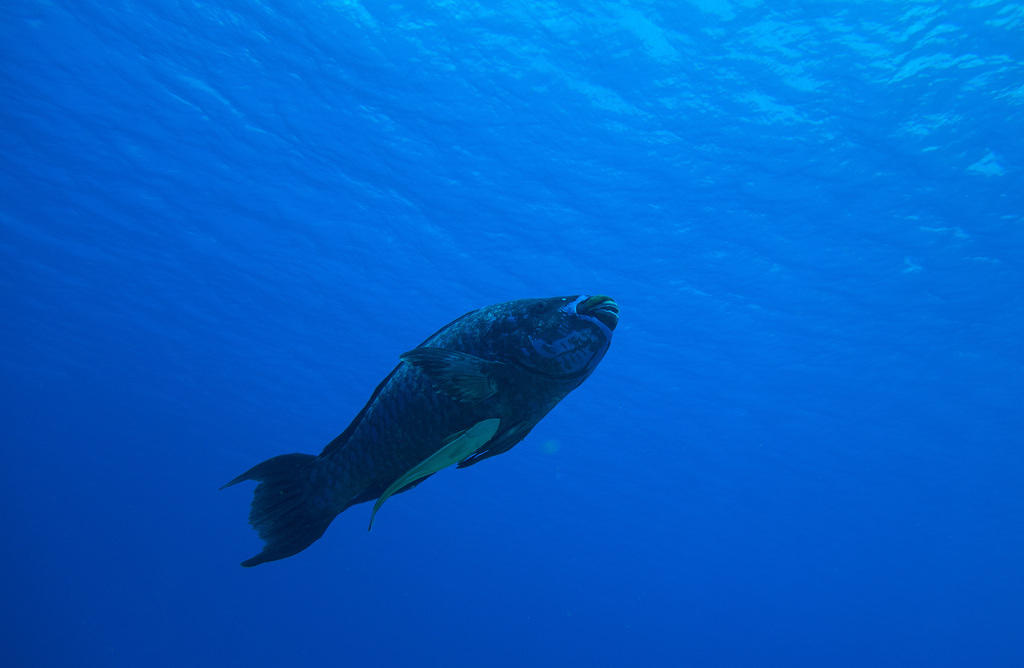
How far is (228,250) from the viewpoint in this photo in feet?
67.2

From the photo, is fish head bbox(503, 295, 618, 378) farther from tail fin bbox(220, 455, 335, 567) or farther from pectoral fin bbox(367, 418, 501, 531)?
tail fin bbox(220, 455, 335, 567)

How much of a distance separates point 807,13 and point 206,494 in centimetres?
6892

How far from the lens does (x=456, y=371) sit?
1513mm

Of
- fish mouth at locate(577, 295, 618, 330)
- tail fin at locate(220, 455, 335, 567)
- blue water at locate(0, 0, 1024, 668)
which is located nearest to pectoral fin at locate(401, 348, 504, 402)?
fish mouth at locate(577, 295, 618, 330)

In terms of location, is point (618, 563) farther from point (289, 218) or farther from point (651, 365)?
point (289, 218)

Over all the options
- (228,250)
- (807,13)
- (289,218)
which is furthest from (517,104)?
(228,250)

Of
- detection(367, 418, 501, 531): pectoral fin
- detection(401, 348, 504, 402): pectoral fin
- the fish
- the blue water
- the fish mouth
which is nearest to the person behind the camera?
detection(367, 418, 501, 531): pectoral fin

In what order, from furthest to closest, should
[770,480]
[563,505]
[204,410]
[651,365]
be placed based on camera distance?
1. [563,505]
2. [204,410]
3. [770,480]
4. [651,365]

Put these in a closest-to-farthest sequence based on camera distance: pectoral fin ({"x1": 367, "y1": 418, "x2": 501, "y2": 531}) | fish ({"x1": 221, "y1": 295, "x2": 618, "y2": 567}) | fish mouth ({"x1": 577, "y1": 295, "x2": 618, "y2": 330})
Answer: pectoral fin ({"x1": 367, "y1": 418, "x2": 501, "y2": 531}) < fish ({"x1": 221, "y1": 295, "x2": 618, "y2": 567}) < fish mouth ({"x1": 577, "y1": 295, "x2": 618, "y2": 330})

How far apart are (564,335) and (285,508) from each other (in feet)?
3.44

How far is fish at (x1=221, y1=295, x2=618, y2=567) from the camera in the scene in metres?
1.68

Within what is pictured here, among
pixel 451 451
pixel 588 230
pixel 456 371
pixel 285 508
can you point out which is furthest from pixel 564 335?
pixel 588 230

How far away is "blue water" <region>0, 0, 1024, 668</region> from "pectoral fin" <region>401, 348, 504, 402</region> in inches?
248

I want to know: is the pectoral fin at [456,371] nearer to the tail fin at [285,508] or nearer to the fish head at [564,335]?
the fish head at [564,335]
